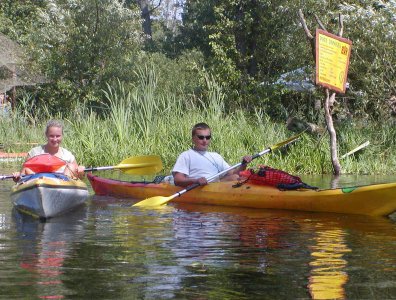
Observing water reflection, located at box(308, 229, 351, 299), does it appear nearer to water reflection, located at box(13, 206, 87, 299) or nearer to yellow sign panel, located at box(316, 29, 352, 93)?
water reflection, located at box(13, 206, 87, 299)

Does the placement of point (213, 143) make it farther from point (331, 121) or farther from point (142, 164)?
point (142, 164)

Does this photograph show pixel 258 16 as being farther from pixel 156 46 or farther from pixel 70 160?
pixel 70 160

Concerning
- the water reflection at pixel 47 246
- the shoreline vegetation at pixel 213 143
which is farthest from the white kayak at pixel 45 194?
the shoreline vegetation at pixel 213 143

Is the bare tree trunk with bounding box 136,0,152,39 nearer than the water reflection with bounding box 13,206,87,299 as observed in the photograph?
No

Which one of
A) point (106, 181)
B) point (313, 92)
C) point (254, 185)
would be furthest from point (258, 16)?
point (254, 185)

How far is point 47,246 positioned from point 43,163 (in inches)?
87.7

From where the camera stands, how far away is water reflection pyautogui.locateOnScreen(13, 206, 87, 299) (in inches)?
218

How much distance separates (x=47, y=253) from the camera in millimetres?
6809

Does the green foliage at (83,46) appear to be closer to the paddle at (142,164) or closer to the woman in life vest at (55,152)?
the paddle at (142,164)

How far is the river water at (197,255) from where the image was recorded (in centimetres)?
540

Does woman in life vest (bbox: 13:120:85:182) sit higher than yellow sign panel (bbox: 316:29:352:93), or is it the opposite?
yellow sign panel (bbox: 316:29:352:93)

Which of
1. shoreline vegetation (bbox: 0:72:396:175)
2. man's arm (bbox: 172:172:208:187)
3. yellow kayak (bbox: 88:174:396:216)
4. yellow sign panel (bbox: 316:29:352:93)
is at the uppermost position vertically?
yellow sign panel (bbox: 316:29:352:93)

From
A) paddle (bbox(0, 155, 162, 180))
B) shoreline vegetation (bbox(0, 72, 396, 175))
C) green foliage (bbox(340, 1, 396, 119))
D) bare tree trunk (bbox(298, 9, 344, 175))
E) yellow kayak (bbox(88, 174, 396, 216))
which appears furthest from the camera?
green foliage (bbox(340, 1, 396, 119))

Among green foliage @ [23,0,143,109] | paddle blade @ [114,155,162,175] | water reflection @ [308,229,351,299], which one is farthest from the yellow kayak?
green foliage @ [23,0,143,109]
